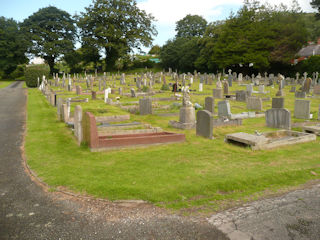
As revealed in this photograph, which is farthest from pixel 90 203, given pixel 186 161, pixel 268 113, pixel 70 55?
pixel 70 55

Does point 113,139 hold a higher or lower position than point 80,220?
higher

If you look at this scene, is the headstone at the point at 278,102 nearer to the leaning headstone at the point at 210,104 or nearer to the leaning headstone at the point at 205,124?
the leaning headstone at the point at 210,104

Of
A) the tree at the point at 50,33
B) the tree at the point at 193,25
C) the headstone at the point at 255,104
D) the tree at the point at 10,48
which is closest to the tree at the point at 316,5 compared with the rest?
the tree at the point at 193,25

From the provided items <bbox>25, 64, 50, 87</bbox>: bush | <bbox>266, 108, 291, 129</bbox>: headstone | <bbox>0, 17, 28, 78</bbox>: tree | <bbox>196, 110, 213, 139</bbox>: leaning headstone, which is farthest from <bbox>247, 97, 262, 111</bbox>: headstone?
<bbox>0, 17, 28, 78</bbox>: tree

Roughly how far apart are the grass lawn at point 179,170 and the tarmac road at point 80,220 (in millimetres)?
392

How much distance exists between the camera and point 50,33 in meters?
58.6

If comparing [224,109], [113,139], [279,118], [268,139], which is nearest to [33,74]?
[224,109]

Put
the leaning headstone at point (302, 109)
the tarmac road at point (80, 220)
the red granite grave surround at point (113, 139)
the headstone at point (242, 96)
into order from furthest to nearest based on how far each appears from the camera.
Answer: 1. the headstone at point (242, 96)
2. the leaning headstone at point (302, 109)
3. the red granite grave surround at point (113, 139)
4. the tarmac road at point (80, 220)

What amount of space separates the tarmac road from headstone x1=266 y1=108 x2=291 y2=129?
26.1 ft

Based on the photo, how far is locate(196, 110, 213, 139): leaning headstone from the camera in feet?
31.7

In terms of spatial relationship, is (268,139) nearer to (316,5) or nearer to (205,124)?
(205,124)

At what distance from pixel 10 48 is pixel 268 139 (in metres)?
59.7

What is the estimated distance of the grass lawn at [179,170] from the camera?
17.6 feet

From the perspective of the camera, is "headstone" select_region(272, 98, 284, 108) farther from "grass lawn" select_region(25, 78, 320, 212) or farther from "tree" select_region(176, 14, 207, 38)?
"tree" select_region(176, 14, 207, 38)
